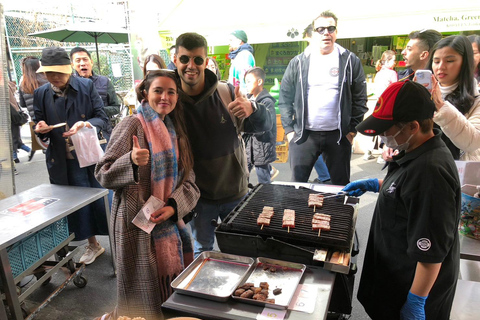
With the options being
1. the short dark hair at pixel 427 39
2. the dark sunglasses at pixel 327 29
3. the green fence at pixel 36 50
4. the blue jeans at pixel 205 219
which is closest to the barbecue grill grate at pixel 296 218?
the blue jeans at pixel 205 219

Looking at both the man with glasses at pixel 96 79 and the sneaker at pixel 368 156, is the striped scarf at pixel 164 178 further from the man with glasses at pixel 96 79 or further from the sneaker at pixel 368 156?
the sneaker at pixel 368 156

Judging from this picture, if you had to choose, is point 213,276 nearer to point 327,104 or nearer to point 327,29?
point 327,104

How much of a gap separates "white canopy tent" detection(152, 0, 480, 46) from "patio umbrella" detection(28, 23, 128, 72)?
2.55 metres

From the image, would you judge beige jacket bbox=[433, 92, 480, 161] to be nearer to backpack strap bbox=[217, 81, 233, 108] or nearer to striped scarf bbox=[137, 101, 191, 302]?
backpack strap bbox=[217, 81, 233, 108]

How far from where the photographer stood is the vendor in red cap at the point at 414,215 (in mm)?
1520

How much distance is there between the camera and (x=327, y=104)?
3717 millimetres

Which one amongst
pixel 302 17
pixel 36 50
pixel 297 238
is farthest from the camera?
pixel 36 50

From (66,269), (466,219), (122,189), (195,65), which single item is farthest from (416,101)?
(66,269)

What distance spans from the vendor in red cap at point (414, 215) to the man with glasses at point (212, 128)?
0.97 metres

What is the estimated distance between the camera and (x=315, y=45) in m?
3.79

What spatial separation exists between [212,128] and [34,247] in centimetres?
181

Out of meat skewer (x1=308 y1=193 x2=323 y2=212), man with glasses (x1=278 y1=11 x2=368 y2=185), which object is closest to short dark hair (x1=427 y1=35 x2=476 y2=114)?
man with glasses (x1=278 y1=11 x2=368 y2=185)

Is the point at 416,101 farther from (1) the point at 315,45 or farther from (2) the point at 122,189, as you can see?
(1) the point at 315,45

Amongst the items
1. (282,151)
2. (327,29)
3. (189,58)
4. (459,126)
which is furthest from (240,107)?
(282,151)
